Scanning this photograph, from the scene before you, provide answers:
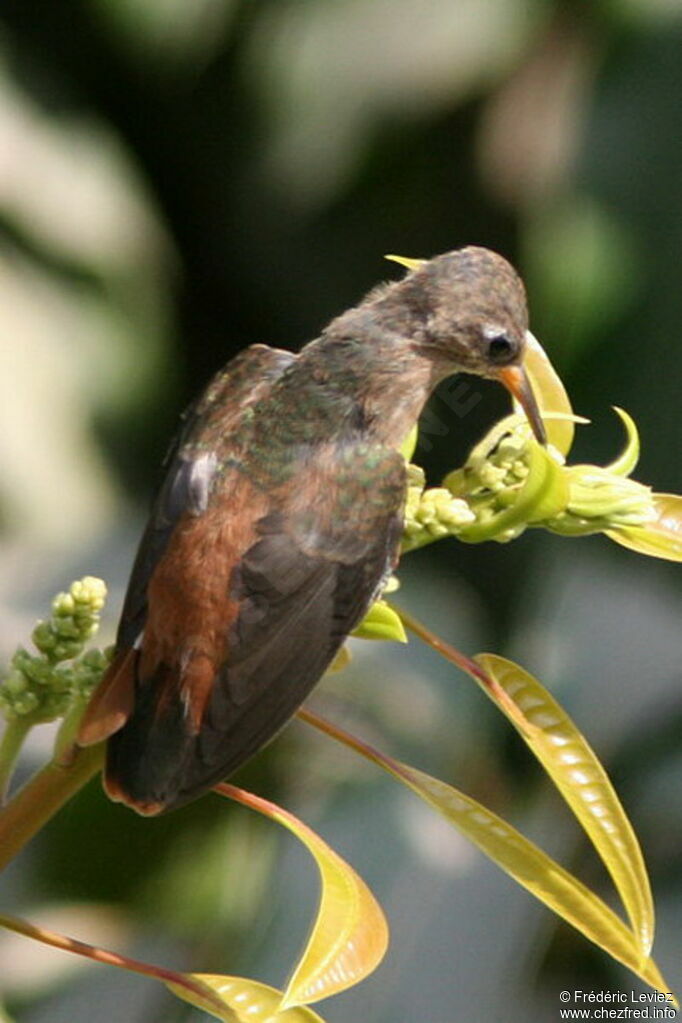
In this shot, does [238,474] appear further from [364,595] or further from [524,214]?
[524,214]

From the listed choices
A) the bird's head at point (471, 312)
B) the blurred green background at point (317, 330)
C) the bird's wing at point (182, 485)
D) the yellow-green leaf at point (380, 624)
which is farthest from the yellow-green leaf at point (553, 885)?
the blurred green background at point (317, 330)

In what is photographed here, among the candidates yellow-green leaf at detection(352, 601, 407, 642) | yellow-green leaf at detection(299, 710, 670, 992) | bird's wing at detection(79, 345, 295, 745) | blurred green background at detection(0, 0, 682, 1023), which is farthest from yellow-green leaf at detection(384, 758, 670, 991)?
blurred green background at detection(0, 0, 682, 1023)

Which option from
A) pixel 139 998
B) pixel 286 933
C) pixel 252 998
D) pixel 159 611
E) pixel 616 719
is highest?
pixel 159 611

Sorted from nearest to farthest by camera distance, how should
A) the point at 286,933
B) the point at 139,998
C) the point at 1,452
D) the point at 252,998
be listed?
the point at 252,998 < the point at 286,933 < the point at 139,998 < the point at 1,452

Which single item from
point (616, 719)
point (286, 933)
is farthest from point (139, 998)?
point (616, 719)

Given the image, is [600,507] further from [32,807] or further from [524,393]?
[32,807]

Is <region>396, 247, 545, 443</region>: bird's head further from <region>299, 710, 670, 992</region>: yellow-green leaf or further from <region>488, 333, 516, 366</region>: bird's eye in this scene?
<region>299, 710, 670, 992</region>: yellow-green leaf

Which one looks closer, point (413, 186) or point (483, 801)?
point (483, 801)

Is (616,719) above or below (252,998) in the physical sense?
below
